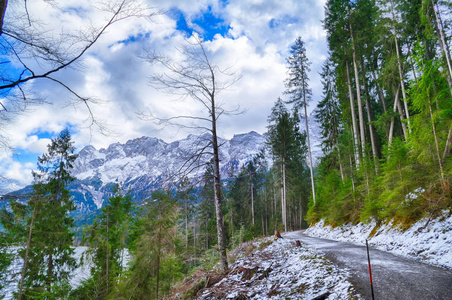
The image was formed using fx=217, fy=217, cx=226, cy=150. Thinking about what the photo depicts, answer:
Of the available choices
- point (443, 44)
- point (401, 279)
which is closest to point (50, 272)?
point (401, 279)

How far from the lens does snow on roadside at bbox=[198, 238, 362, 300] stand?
4434mm

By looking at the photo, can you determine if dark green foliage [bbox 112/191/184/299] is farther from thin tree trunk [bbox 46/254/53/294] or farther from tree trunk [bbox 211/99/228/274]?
thin tree trunk [bbox 46/254/53/294]

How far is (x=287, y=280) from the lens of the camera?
5512 mm

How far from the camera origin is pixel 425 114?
8086 mm

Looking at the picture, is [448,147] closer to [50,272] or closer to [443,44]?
[443,44]

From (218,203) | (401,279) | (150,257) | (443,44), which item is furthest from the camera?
(150,257)

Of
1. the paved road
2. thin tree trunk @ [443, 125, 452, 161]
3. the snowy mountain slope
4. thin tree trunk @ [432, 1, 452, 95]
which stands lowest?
the snowy mountain slope

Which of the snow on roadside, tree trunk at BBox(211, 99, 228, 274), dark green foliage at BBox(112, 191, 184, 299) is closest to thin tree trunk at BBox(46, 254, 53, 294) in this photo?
dark green foliage at BBox(112, 191, 184, 299)

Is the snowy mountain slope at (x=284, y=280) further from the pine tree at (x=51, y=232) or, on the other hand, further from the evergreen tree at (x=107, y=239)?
the evergreen tree at (x=107, y=239)

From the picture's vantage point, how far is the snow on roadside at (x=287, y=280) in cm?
443

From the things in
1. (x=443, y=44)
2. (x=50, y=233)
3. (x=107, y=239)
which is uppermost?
(x=443, y=44)

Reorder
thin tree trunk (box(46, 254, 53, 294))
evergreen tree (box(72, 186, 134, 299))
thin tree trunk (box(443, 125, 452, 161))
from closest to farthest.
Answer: thin tree trunk (box(443, 125, 452, 161)), thin tree trunk (box(46, 254, 53, 294)), evergreen tree (box(72, 186, 134, 299))

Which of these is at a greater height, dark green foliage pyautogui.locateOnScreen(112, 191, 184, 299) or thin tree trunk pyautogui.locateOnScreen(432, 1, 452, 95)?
thin tree trunk pyautogui.locateOnScreen(432, 1, 452, 95)

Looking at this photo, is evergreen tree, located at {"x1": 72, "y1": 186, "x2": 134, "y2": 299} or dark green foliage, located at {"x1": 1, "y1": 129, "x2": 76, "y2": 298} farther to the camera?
evergreen tree, located at {"x1": 72, "y1": 186, "x2": 134, "y2": 299}
